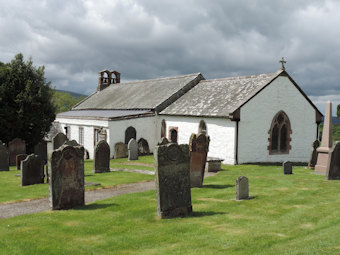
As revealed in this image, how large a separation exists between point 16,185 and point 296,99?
70.5ft

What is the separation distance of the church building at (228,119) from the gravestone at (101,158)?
925 cm

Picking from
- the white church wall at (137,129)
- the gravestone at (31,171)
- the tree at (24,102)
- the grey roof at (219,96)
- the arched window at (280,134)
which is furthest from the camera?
the white church wall at (137,129)

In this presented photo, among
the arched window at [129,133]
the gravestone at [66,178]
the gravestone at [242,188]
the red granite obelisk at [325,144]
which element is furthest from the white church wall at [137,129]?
the gravestone at [242,188]

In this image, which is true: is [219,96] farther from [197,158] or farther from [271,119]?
[197,158]

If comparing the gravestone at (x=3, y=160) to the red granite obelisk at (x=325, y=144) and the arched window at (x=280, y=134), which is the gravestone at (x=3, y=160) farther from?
the red granite obelisk at (x=325, y=144)

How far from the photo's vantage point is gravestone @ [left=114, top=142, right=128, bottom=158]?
30078mm

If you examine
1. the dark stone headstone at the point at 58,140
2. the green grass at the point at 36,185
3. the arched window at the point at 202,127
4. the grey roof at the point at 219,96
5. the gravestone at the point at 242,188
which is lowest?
the green grass at the point at 36,185

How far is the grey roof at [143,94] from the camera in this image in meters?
35.0

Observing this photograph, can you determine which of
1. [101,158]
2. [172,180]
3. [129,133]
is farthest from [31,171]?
[129,133]

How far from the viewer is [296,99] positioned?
27.9m

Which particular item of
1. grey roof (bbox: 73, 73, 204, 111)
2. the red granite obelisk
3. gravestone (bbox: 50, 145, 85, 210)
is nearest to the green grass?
gravestone (bbox: 50, 145, 85, 210)

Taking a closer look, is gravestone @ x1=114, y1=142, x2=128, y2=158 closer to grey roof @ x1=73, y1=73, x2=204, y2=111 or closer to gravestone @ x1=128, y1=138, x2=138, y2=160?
gravestone @ x1=128, y1=138, x2=138, y2=160

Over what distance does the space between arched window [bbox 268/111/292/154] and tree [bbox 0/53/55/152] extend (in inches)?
739

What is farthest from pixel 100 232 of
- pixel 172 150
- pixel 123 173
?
pixel 123 173
